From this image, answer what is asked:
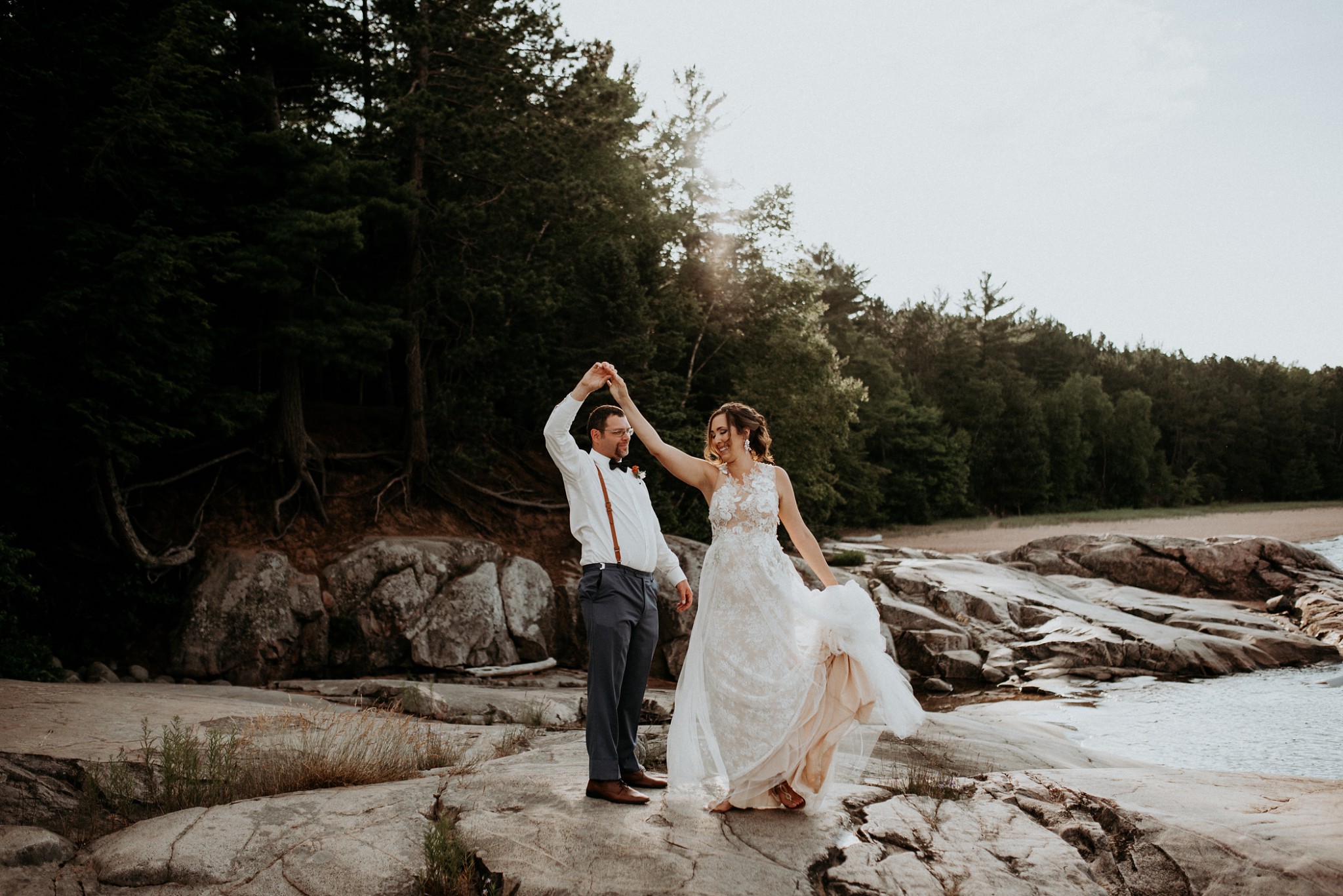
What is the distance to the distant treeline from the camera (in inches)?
460

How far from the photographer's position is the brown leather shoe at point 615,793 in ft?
14.9

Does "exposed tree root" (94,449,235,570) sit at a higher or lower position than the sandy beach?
higher

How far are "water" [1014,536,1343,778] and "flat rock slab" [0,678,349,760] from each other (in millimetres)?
9651

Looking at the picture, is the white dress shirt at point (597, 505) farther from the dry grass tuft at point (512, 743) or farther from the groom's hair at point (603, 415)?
the dry grass tuft at point (512, 743)

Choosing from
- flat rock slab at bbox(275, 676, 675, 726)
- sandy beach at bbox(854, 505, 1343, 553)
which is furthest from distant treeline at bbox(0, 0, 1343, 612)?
sandy beach at bbox(854, 505, 1343, 553)

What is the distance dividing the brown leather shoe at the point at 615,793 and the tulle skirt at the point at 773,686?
22cm

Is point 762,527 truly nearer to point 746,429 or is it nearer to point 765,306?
point 746,429

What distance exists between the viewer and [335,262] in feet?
53.9

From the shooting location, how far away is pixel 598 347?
18.5 meters

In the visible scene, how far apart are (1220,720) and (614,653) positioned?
36.7 feet

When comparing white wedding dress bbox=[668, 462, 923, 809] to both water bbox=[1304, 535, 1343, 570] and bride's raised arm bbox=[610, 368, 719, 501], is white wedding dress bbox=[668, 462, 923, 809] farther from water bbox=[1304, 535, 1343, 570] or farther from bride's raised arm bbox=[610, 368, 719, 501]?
water bbox=[1304, 535, 1343, 570]

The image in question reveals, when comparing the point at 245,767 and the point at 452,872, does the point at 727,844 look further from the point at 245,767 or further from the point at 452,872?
the point at 245,767

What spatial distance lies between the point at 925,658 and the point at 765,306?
13561 millimetres

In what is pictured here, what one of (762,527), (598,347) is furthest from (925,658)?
(762,527)
